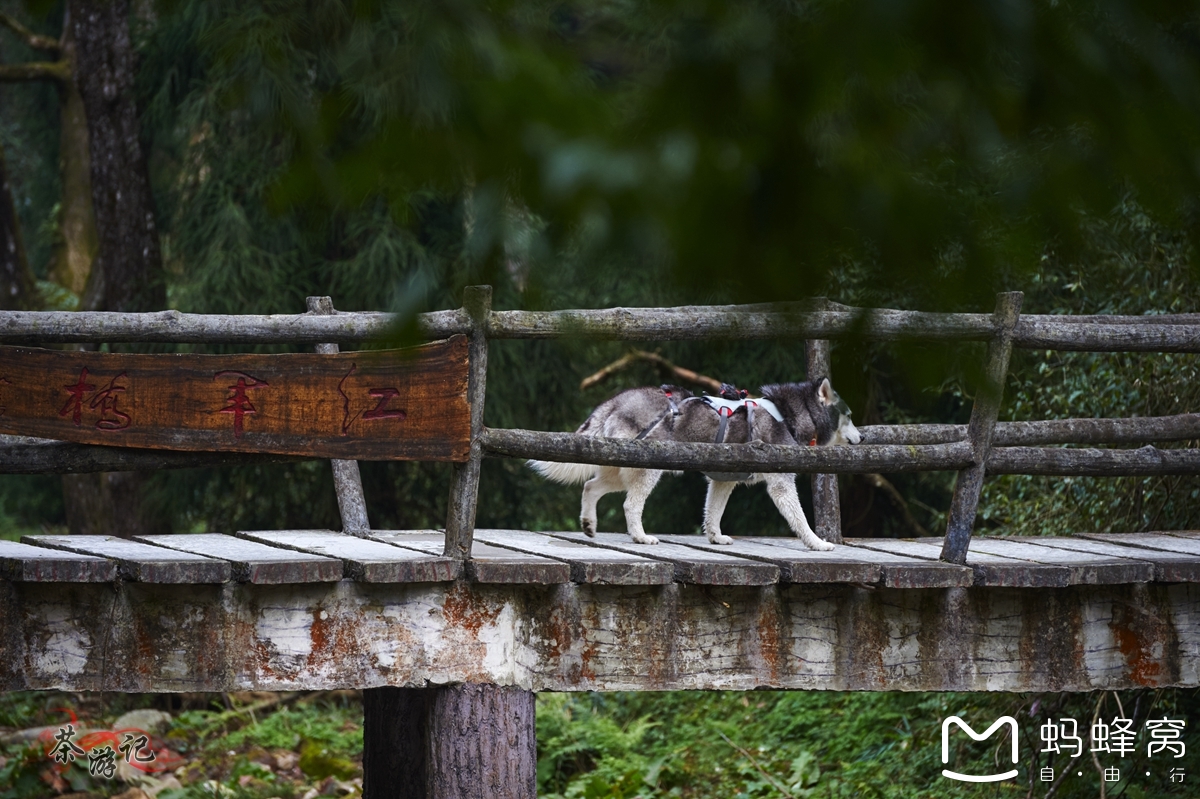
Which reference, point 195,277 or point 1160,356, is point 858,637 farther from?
point 195,277

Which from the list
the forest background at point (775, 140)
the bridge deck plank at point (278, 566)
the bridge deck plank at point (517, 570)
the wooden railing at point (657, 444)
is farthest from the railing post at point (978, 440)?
the forest background at point (775, 140)

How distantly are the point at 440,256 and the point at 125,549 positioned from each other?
539 cm

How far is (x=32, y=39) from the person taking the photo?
11.3m

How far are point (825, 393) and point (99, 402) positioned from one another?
3.04 meters

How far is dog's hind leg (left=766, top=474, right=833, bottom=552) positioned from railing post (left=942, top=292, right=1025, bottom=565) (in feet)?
2.36

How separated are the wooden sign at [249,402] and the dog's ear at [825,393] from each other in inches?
78.7

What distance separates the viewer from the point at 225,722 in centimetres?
1027

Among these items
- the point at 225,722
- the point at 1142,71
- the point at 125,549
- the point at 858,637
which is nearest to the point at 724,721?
the point at 225,722

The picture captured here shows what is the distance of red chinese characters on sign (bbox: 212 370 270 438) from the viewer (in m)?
4.52

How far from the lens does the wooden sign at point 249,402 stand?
4414 millimetres

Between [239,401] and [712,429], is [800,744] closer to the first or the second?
[712,429]

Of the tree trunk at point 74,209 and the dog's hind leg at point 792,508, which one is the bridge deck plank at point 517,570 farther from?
the tree trunk at point 74,209

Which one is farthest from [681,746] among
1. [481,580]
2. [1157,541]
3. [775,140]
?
[775,140]

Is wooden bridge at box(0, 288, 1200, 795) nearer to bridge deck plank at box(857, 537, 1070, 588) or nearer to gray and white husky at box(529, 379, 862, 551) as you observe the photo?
bridge deck plank at box(857, 537, 1070, 588)
